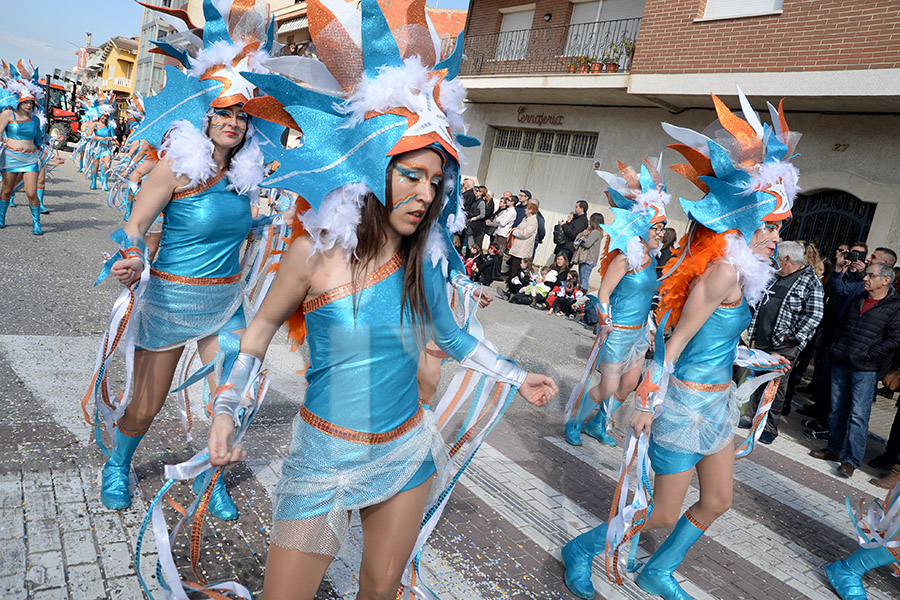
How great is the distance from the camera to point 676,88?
1222 cm

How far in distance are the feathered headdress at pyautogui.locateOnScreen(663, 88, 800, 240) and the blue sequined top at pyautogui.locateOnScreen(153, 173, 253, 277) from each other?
2176 millimetres

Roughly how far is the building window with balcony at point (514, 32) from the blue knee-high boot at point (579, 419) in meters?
13.8

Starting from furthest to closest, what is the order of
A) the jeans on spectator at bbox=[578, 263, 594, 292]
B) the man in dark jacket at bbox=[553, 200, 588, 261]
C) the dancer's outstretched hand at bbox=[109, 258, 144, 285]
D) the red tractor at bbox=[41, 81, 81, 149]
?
the red tractor at bbox=[41, 81, 81, 149] < the man in dark jacket at bbox=[553, 200, 588, 261] < the jeans on spectator at bbox=[578, 263, 594, 292] < the dancer's outstretched hand at bbox=[109, 258, 144, 285]

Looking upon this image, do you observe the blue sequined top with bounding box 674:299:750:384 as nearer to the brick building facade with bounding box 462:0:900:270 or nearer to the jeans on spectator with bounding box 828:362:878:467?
the jeans on spectator with bounding box 828:362:878:467

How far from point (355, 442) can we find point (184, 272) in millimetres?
1633

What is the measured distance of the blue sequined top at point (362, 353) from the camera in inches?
76.4

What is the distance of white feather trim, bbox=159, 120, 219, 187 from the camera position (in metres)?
3.03

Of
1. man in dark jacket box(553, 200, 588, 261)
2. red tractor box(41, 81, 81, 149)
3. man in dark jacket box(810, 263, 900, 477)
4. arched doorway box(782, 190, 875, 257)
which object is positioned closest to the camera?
man in dark jacket box(810, 263, 900, 477)

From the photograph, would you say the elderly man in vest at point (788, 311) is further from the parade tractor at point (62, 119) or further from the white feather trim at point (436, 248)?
the parade tractor at point (62, 119)

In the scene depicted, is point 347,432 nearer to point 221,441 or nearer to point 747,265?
point 221,441

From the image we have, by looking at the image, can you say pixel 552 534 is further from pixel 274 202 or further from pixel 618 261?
pixel 274 202

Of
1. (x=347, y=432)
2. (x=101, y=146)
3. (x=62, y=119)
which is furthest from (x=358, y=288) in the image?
(x=62, y=119)

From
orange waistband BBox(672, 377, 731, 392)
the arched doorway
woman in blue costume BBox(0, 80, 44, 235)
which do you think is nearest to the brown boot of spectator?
orange waistband BBox(672, 377, 731, 392)

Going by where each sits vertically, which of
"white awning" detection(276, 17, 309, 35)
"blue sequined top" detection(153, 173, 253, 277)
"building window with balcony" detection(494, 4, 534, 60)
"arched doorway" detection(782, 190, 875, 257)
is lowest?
"blue sequined top" detection(153, 173, 253, 277)
